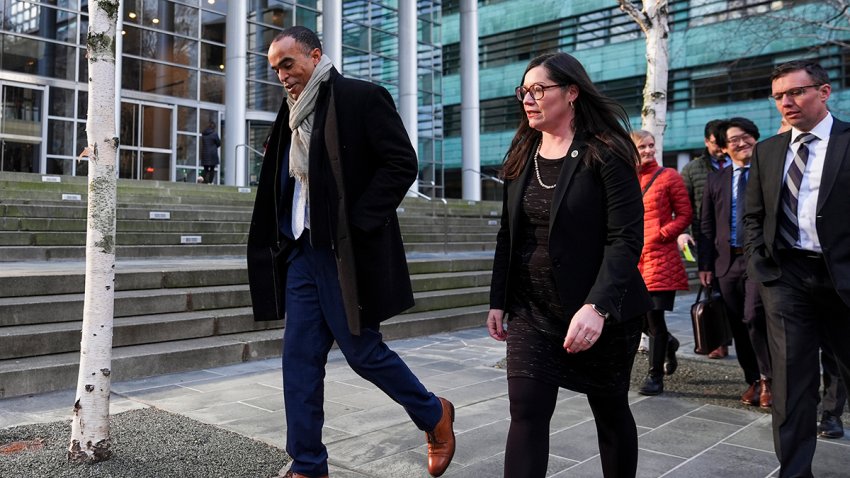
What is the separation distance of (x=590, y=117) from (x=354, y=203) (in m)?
1.09

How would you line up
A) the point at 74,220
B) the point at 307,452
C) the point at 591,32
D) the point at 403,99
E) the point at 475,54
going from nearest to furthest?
the point at 307,452 < the point at 74,220 < the point at 403,99 < the point at 475,54 < the point at 591,32

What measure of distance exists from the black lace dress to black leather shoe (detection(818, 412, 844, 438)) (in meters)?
2.46

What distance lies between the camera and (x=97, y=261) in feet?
11.7

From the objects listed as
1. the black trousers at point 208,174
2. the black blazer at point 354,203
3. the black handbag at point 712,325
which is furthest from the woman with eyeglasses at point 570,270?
the black trousers at point 208,174

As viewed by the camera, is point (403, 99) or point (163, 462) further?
point (403, 99)

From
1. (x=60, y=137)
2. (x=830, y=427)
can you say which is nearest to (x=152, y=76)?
(x=60, y=137)

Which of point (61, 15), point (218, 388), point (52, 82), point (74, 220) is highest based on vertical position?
point (61, 15)

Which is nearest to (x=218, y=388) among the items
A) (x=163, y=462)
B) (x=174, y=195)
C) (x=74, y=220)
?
(x=163, y=462)

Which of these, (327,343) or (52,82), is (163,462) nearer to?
(327,343)

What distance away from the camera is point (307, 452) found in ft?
10.5

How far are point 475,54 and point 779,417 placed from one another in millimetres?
27936

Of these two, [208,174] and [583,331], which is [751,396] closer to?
[583,331]

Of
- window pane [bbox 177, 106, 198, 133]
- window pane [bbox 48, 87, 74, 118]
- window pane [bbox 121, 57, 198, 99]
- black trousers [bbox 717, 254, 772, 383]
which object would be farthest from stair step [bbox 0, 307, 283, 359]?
window pane [bbox 177, 106, 198, 133]

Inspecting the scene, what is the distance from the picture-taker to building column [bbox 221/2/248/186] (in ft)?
74.2
